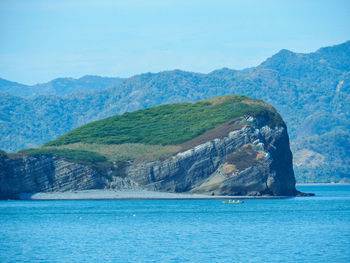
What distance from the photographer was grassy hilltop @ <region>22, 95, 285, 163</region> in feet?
520

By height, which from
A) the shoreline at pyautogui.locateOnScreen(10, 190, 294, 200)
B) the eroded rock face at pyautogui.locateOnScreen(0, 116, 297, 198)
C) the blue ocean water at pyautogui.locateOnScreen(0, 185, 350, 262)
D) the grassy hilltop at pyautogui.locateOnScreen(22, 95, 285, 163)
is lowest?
the blue ocean water at pyautogui.locateOnScreen(0, 185, 350, 262)

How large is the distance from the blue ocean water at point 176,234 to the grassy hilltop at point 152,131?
41.4 m

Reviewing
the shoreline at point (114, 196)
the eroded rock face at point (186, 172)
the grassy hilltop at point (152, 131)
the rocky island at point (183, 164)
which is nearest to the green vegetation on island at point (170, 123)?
the grassy hilltop at point (152, 131)

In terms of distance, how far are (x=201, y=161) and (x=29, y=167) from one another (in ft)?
126

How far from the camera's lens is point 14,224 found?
87625mm

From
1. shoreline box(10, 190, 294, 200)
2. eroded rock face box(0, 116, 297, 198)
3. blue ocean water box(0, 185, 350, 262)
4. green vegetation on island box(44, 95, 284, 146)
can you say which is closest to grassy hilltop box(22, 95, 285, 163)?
green vegetation on island box(44, 95, 284, 146)

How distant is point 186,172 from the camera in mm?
151375

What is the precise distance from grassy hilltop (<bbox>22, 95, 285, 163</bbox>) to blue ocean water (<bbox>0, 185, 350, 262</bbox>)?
136ft

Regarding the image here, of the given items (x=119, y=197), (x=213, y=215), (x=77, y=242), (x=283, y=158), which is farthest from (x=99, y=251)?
(x=283, y=158)

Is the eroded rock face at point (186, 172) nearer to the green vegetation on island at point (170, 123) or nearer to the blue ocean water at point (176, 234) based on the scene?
the green vegetation on island at point (170, 123)

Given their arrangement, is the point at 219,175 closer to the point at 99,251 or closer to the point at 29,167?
the point at 29,167

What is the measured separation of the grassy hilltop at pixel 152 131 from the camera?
15862 cm

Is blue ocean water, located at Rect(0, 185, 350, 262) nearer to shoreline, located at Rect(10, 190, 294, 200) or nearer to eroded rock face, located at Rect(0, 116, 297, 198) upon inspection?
shoreline, located at Rect(10, 190, 294, 200)

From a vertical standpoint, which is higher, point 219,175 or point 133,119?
point 133,119
